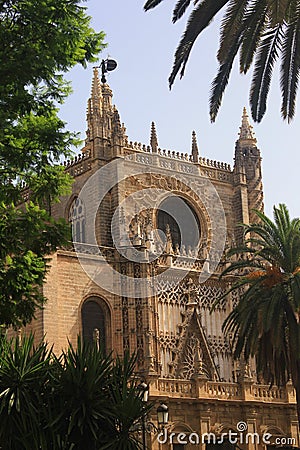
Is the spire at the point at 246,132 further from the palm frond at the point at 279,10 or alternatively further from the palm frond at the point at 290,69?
the palm frond at the point at 279,10

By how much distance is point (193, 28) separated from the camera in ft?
56.1

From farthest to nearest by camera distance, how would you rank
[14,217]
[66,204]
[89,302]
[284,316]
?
1. [66,204]
2. [89,302]
3. [284,316]
4. [14,217]

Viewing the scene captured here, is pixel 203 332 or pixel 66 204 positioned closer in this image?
pixel 203 332

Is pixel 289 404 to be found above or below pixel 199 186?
below

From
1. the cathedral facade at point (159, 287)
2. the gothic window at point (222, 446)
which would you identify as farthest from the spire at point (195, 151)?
the gothic window at point (222, 446)

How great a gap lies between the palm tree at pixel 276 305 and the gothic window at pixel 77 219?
11545 millimetres

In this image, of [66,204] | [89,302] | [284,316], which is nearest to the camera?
[284,316]

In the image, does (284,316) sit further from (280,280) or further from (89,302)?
(89,302)

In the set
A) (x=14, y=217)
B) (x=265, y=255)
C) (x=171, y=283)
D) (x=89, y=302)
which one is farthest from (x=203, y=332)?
(x=14, y=217)

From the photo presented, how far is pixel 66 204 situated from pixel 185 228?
6.29 m

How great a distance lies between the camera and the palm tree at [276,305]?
32.4m

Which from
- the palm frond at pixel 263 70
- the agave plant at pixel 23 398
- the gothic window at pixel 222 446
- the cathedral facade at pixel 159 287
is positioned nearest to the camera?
the palm frond at pixel 263 70

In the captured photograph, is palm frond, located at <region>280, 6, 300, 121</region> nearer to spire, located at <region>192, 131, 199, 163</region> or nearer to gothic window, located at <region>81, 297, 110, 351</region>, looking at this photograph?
gothic window, located at <region>81, 297, 110, 351</region>

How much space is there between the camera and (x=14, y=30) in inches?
737
